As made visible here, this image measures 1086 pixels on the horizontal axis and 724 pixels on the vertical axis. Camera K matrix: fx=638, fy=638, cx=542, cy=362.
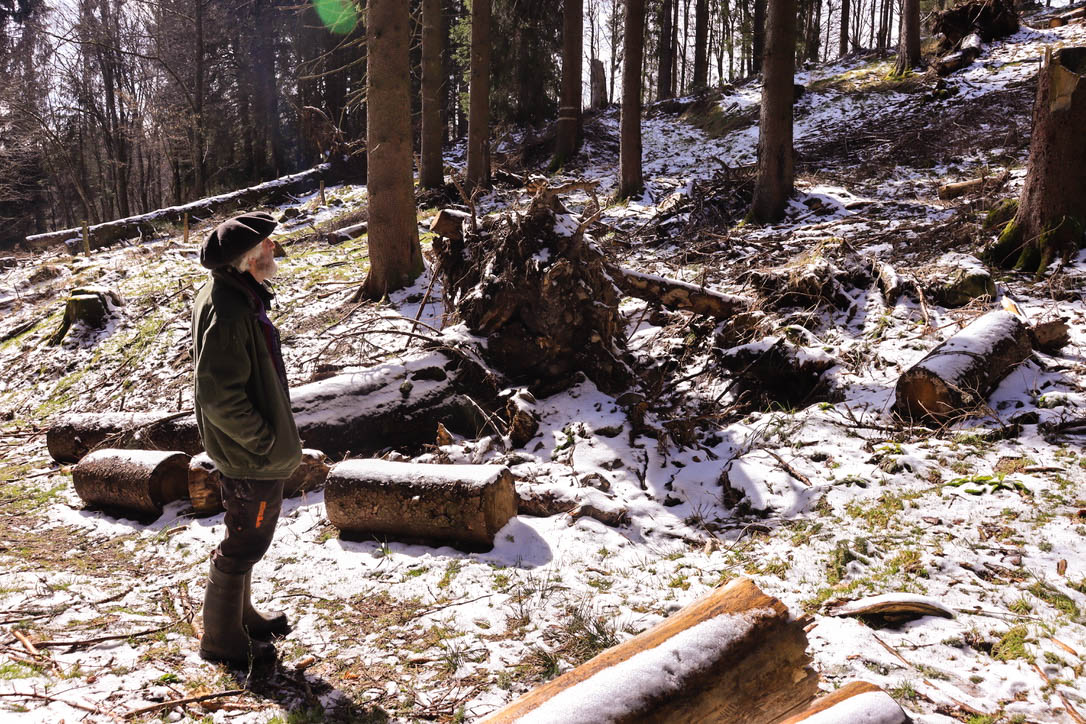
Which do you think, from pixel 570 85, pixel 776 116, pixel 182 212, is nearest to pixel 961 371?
pixel 776 116

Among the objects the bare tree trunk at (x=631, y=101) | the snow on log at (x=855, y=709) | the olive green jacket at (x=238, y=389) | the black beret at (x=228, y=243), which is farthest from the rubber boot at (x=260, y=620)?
the bare tree trunk at (x=631, y=101)

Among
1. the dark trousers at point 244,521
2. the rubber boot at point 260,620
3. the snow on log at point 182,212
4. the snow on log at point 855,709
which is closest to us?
the snow on log at point 855,709

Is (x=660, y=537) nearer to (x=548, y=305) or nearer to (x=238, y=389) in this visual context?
(x=548, y=305)

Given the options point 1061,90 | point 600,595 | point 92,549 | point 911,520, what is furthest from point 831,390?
point 92,549

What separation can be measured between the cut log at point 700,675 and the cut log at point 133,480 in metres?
4.31

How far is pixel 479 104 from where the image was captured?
47.7 feet

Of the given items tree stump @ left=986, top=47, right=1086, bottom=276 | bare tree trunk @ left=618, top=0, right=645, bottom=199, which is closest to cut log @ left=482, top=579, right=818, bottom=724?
tree stump @ left=986, top=47, right=1086, bottom=276

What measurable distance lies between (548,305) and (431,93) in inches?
373

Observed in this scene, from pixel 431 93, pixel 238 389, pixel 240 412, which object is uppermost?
pixel 431 93

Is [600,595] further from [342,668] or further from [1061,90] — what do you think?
[1061,90]

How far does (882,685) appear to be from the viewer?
2764 millimetres

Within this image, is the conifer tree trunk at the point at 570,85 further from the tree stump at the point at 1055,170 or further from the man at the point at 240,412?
the man at the point at 240,412

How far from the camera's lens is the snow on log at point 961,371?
503cm

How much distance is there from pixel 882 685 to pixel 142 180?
41861 millimetres
